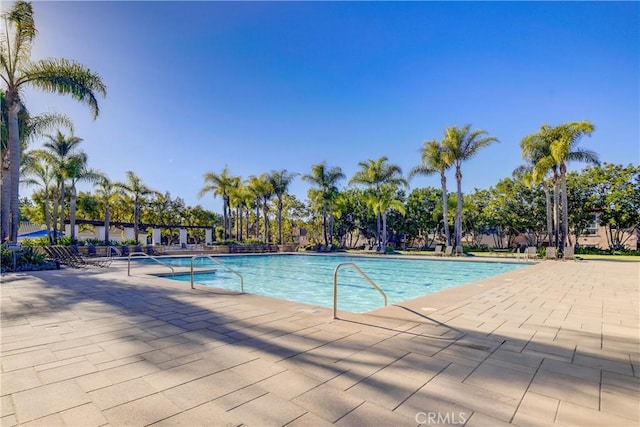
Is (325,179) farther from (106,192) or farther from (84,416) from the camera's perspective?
(84,416)

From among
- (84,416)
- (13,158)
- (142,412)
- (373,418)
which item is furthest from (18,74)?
(373,418)

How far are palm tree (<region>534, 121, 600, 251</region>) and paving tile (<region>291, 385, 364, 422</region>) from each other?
2134 centimetres

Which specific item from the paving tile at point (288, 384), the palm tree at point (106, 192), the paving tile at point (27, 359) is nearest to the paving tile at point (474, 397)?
the paving tile at point (288, 384)

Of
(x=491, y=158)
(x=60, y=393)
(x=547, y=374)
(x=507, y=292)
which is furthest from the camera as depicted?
(x=491, y=158)

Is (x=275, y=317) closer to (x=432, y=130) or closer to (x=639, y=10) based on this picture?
(x=639, y=10)

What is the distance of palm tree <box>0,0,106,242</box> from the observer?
38.8ft

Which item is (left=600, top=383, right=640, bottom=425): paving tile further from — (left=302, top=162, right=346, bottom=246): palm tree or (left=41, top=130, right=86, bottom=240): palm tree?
(left=302, top=162, right=346, bottom=246): palm tree

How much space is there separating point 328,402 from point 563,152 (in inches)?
855

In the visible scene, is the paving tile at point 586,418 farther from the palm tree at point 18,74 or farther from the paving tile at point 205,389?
the palm tree at point 18,74

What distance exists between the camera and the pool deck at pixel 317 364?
85.4 inches

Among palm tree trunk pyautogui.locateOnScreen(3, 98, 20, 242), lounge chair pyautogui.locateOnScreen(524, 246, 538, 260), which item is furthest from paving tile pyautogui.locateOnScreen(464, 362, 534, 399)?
lounge chair pyautogui.locateOnScreen(524, 246, 538, 260)

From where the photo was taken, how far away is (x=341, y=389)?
2.50 meters

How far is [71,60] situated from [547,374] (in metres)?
17.3

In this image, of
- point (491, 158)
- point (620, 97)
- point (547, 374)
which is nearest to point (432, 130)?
point (491, 158)
